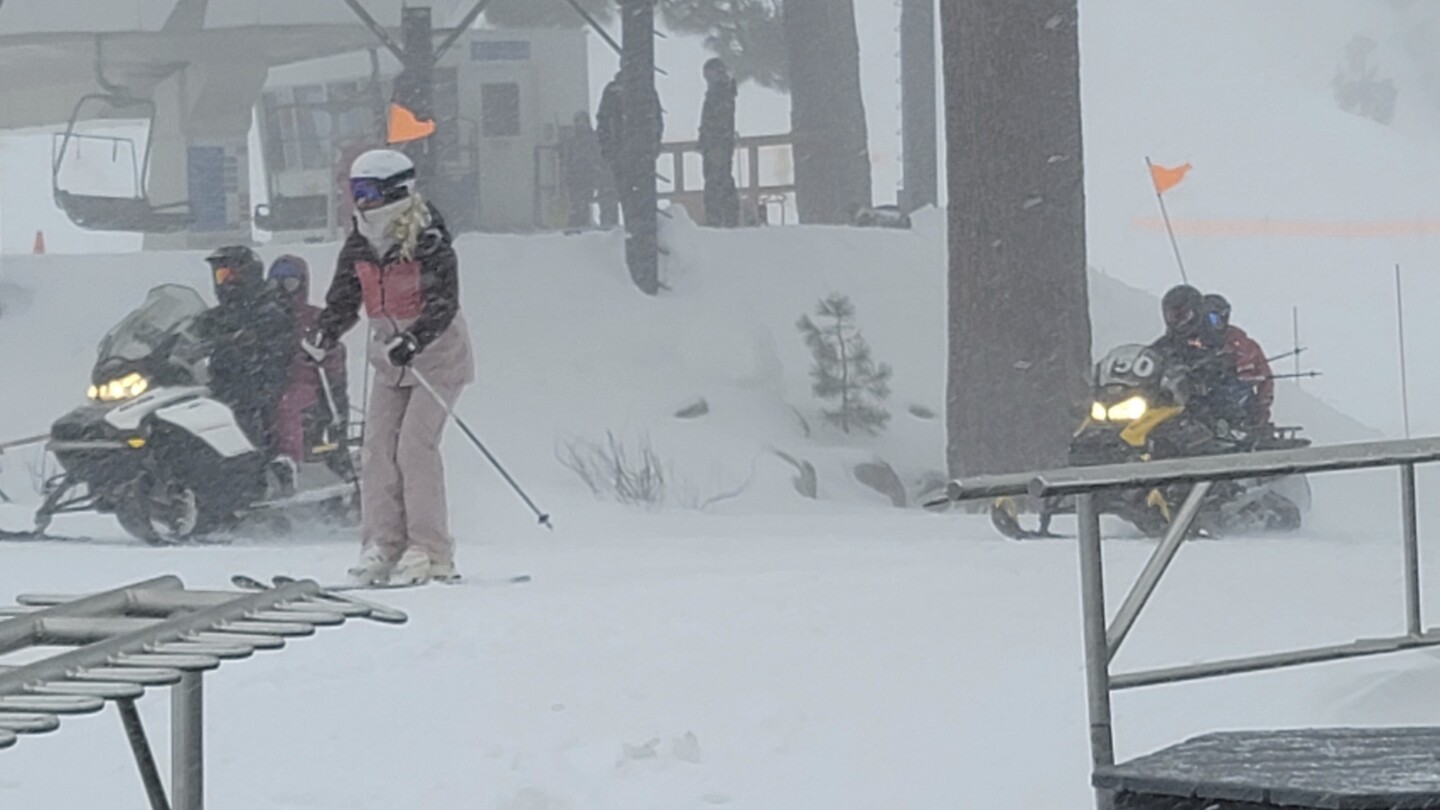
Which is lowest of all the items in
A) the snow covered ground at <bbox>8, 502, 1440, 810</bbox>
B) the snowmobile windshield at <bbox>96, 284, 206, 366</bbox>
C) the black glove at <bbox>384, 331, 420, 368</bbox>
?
the snow covered ground at <bbox>8, 502, 1440, 810</bbox>

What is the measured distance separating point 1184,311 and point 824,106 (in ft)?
35.1

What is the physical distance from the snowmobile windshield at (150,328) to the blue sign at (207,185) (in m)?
7.14

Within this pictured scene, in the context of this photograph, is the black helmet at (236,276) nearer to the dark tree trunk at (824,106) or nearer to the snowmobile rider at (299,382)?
the snowmobile rider at (299,382)

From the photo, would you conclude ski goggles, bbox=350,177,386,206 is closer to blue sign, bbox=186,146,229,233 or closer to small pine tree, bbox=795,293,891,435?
small pine tree, bbox=795,293,891,435

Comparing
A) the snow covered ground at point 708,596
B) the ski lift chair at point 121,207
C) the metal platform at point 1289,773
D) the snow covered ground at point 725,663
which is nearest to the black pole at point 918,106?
the snow covered ground at point 708,596

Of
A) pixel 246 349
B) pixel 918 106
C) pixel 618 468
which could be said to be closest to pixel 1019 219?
pixel 618 468

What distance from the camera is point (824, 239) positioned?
57.0ft

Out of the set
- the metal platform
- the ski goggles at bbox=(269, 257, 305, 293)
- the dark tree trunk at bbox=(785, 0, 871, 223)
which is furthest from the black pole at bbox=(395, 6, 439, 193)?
the metal platform

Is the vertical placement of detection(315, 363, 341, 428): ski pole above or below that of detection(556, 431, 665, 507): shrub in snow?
above

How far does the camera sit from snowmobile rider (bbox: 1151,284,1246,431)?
A: 981 cm

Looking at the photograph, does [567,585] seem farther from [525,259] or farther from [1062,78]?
[525,259]

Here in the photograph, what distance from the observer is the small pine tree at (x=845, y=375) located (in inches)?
572

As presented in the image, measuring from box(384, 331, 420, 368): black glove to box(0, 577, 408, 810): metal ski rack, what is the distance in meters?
4.87

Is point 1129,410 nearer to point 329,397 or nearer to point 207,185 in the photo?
point 329,397
